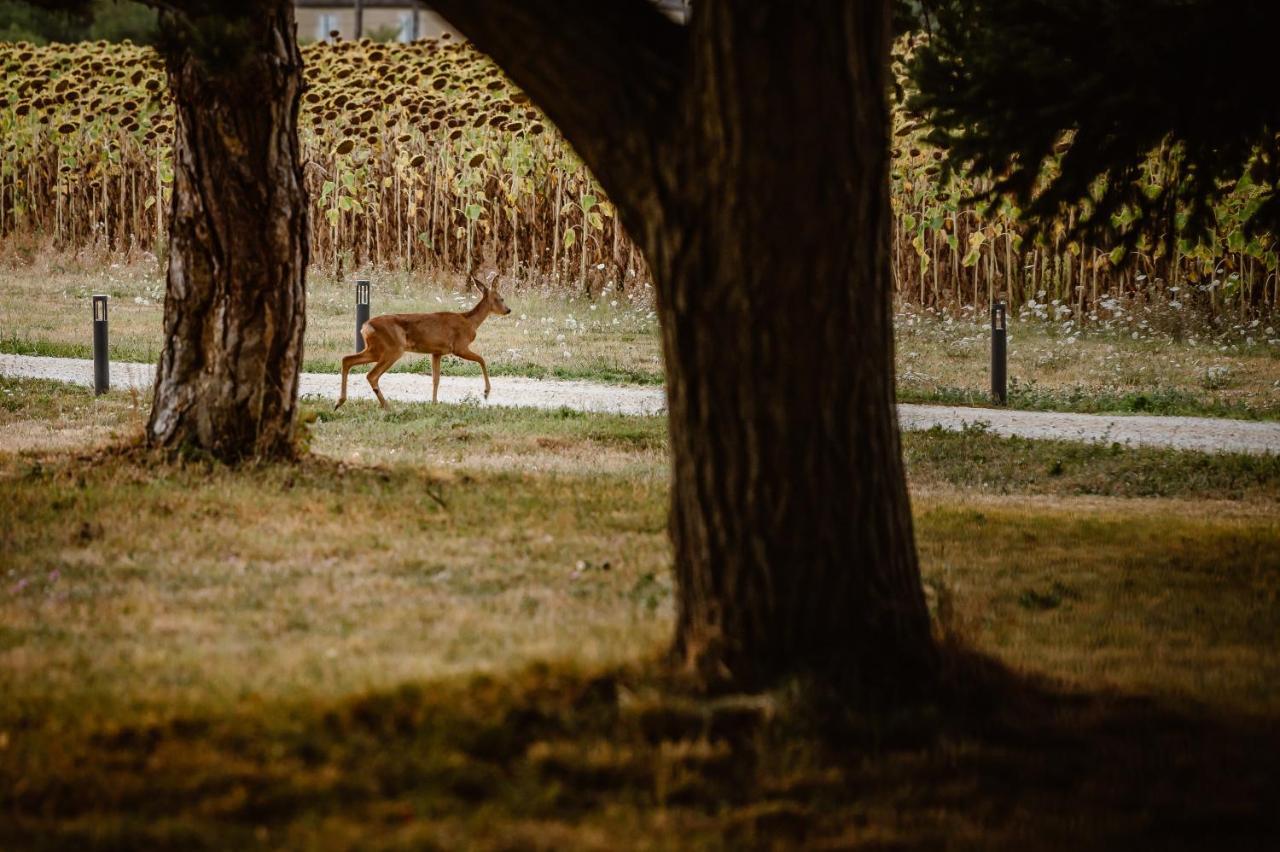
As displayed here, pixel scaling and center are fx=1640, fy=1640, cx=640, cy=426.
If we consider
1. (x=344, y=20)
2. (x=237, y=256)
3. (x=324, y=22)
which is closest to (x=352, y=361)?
(x=237, y=256)

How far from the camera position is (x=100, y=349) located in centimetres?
1611

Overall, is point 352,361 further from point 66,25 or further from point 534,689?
point 66,25

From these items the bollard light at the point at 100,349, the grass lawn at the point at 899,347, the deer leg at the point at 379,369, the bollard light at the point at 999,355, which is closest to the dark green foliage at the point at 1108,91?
the bollard light at the point at 999,355

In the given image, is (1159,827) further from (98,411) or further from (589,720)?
(98,411)

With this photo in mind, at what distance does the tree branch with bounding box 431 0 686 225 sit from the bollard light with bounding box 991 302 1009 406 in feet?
33.9

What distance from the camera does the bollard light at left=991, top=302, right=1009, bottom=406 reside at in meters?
15.8

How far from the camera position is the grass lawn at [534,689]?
15.6ft

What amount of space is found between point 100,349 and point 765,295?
1198 centimetres

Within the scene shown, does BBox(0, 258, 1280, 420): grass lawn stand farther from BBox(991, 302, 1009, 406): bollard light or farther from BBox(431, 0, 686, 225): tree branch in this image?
BBox(431, 0, 686, 225): tree branch

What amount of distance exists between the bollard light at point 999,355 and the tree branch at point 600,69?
10.3 metres

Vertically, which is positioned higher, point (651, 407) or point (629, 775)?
point (651, 407)

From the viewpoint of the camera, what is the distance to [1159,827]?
4.86 m

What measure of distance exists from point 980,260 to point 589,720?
57.5 feet

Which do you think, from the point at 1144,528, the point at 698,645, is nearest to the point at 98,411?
the point at 1144,528
